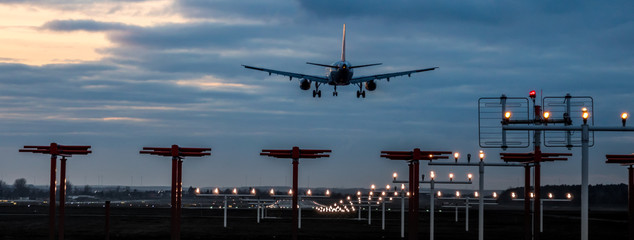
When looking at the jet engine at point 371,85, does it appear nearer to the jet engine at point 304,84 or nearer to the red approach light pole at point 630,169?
the jet engine at point 304,84

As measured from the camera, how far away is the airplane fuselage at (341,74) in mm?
115750

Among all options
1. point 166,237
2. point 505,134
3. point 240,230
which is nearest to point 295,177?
point 505,134

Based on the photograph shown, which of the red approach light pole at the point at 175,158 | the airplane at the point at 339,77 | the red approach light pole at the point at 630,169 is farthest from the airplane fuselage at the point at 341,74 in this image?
the red approach light pole at the point at 175,158

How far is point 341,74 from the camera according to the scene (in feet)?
380

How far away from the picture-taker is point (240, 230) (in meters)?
78.1

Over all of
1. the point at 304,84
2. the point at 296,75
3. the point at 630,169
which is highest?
the point at 296,75

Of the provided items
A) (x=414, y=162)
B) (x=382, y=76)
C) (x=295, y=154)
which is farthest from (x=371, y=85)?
(x=295, y=154)

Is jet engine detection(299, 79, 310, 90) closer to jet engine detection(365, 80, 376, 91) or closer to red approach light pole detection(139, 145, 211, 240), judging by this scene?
jet engine detection(365, 80, 376, 91)

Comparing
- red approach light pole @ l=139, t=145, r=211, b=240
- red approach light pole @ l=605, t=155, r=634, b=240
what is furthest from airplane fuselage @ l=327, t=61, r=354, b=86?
red approach light pole @ l=139, t=145, r=211, b=240

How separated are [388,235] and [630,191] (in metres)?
25.4

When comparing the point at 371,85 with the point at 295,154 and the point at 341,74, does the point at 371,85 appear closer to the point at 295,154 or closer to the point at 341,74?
the point at 341,74

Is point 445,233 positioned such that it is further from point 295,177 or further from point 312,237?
point 295,177

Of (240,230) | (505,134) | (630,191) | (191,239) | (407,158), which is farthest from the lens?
(240,230)

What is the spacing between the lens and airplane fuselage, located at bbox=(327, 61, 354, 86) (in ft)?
380
